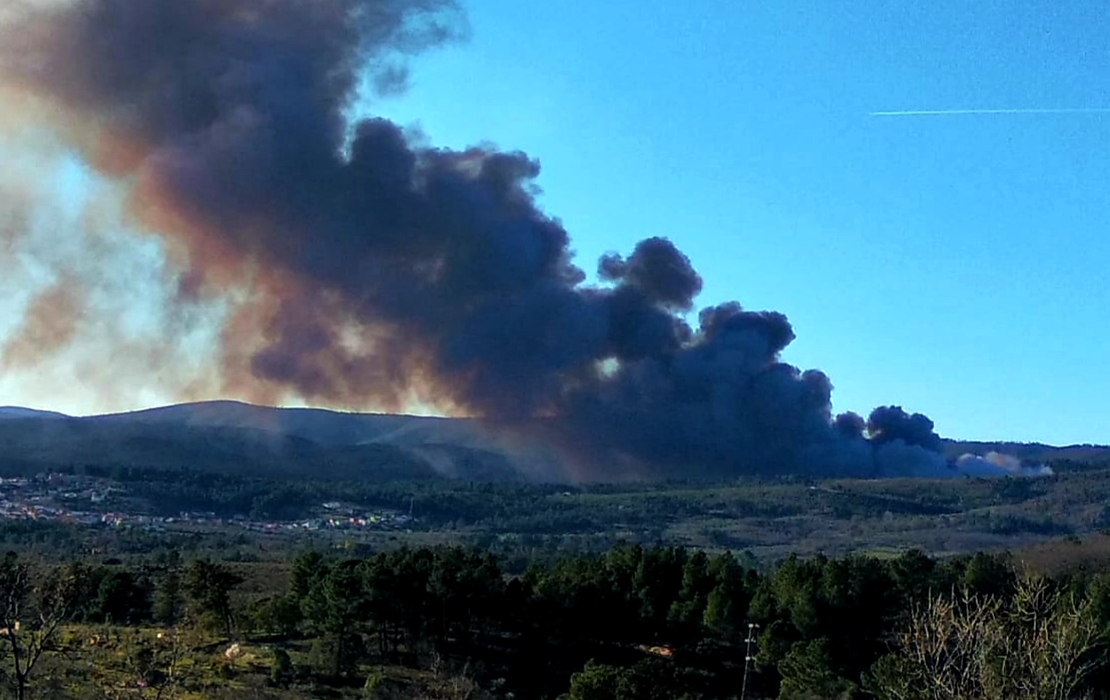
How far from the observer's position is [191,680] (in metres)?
38.2

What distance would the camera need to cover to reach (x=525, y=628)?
5122 centimetres

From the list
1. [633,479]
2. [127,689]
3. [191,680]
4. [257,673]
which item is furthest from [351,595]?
[633,479]

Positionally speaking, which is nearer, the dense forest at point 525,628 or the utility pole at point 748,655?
the dense forest at point 525,628

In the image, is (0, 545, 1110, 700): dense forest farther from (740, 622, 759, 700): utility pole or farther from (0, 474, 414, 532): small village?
(0, 474, 414, 532): small village

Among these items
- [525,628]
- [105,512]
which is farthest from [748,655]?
[105,512]

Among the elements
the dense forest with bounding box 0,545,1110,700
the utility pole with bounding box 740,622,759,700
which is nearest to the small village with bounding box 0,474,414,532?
the dense forest with bounding box 0,545,1110,700

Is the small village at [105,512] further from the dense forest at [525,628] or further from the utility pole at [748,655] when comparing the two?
the utility pole at [748,655]

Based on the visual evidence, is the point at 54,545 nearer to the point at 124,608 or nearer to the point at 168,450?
the point at 124,608

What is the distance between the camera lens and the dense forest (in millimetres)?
39656

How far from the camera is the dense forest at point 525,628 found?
3966 centimetres

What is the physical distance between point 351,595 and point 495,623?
25.1 feet

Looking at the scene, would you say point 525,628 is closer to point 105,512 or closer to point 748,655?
point 748,655

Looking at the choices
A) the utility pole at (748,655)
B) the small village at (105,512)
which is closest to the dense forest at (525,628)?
the utility pole at (748,655)

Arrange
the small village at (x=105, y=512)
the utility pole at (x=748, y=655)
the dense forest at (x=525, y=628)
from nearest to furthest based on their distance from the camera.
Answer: the dense forest at (x=525, y=628), the utility pole at (x=748, y=655), the small village at (x=105, y=512)
